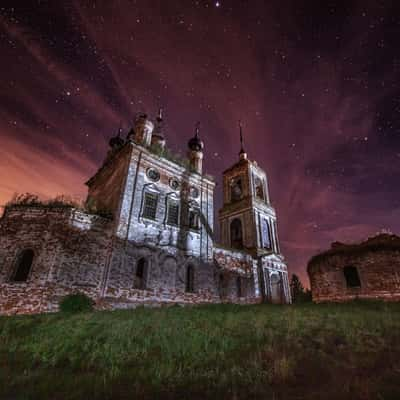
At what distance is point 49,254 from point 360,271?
73.1 ft

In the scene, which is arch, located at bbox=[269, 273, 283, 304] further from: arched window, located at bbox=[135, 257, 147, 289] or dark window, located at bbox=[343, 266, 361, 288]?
arched window, located at bbox=[135, 257, 147, 289]

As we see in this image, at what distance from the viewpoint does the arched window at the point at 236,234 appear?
93.5 ft

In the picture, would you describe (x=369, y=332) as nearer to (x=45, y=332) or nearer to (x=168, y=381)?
(x=168, y=381)

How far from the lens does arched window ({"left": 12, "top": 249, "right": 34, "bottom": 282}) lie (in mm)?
12680

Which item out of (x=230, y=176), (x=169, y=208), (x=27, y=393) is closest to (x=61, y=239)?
(x=169, y=208)

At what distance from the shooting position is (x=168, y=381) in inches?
169

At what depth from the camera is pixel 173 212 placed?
19781mm

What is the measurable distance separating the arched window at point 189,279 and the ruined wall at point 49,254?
22.0 feet

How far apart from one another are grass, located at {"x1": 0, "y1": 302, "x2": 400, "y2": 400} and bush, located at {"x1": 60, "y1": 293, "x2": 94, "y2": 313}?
11.7 ft

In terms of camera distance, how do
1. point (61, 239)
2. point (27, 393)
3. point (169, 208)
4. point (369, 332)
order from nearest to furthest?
1. point (27, 393)
2. point (369, 332)
3. point (61, 239)
4. point (169, 208)

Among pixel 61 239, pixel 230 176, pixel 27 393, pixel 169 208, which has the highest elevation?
pixel 230 176

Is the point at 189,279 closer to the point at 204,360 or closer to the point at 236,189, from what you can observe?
the point at 204,360

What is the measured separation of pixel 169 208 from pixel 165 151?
5.58 meters

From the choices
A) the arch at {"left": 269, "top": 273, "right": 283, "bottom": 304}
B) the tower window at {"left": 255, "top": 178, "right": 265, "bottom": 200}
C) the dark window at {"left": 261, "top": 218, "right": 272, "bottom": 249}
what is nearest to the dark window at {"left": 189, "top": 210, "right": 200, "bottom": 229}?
the dark window at {"left": 261, "top": 218, "right": 272, "bottom": 249}
